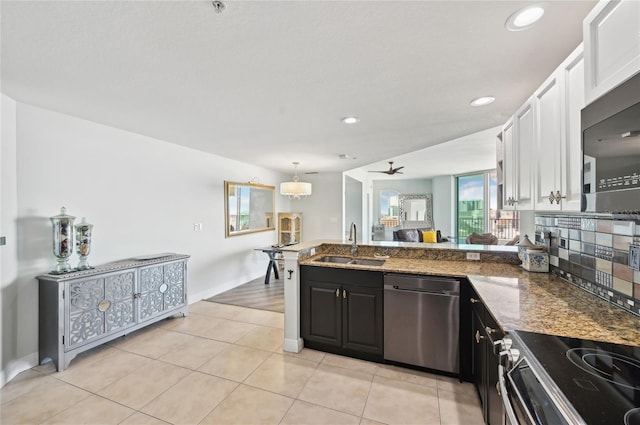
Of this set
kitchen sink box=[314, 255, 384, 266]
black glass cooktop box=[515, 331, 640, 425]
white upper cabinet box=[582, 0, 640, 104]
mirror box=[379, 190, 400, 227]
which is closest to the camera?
black glass cooktop box=[515, 331, 640, 425]

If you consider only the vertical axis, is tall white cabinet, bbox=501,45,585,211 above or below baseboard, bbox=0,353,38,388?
above

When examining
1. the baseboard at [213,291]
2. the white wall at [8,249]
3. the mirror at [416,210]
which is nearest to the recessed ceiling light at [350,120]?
the white wall at [8,249]

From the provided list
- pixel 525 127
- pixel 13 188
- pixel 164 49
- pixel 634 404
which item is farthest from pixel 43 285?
pixel 525 127

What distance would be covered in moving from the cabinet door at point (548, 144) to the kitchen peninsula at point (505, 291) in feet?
1.80

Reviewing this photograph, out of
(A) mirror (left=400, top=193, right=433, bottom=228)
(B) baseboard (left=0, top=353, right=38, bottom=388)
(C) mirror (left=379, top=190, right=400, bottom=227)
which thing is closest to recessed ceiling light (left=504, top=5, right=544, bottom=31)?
(B) baseboard (left=0, top=353, right=38, bottom=388)

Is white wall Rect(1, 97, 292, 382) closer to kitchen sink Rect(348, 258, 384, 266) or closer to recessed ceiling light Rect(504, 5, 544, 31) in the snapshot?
kitchen sink Rect(348, 258, 384, 266)

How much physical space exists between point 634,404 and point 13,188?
381 cm

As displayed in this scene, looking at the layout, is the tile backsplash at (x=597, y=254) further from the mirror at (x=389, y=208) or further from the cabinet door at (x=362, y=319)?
the mirror at (x=389, y=208)

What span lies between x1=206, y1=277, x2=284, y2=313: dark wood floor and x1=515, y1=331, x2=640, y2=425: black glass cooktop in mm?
3147

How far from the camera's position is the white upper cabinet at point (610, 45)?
0.86 meters

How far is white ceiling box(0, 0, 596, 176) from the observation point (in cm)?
126

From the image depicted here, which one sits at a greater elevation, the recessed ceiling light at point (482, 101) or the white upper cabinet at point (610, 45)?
the recessed ceiling light at point (482, 101)

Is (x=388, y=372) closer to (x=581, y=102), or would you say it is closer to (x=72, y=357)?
(x=581, y=102)

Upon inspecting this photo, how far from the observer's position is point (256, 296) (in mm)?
4367
